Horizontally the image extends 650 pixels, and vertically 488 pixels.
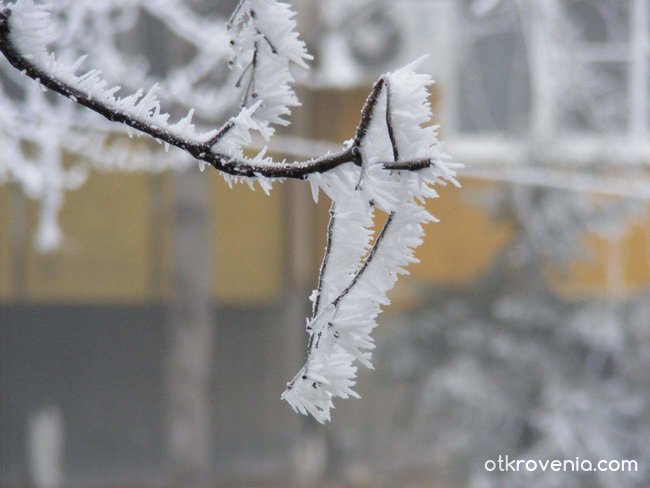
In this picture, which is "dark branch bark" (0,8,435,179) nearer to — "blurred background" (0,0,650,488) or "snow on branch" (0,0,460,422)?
"snow on branch" (0,0,460,422)

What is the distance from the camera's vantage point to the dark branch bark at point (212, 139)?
25.0 inches

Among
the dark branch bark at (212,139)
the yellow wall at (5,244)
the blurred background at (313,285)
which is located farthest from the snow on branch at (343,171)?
the yellow wall at (5,244)

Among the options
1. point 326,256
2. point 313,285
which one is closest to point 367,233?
point 326,256

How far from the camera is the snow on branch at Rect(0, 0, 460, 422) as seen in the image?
0.63m

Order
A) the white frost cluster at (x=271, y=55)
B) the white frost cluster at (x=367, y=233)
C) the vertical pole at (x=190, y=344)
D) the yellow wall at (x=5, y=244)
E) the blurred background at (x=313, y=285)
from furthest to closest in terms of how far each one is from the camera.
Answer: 1. the yellow wall at (x=5, y=244)
2. the vertical pole at (x=190, y=344)
3. the blurred background at (x=313, y=285)
4. the white frost cluster at (x=271, y=55)
5. the white frost cluster at (x=367, y=233)

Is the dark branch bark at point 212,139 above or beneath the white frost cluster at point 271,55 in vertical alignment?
beneath

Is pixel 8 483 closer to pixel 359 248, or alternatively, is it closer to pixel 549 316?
pixel 549 316

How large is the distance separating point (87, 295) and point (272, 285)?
1.51 meters

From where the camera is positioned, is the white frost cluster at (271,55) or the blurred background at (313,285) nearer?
the white frost cluster at (271,55)

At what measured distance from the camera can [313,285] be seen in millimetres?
7574

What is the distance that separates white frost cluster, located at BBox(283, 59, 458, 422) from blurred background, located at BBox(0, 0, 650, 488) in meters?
4.52

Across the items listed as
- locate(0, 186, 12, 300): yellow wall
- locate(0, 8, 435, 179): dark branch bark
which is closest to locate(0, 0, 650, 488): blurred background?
locate(0, 186, 12, 300): yellow wall

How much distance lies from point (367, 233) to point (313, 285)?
6.89 meters

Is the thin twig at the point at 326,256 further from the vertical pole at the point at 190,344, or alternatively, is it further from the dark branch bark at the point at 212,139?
the vertical pole at the point at 190,344
